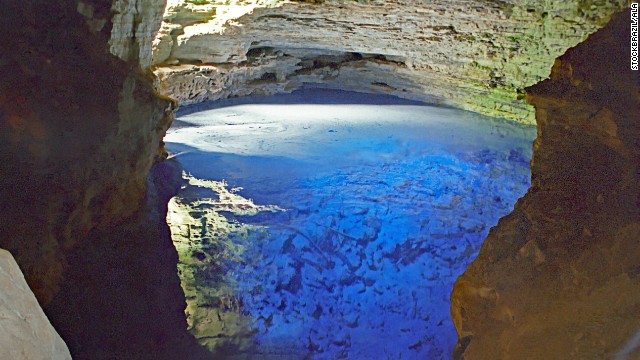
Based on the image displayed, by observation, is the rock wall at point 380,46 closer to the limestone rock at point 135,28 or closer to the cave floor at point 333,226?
the cave floor at point 333,226

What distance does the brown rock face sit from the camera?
1.78 m

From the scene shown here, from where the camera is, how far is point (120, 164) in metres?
3.69

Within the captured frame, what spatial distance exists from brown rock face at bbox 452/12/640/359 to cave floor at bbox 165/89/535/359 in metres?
1.37

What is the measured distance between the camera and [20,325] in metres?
1.30

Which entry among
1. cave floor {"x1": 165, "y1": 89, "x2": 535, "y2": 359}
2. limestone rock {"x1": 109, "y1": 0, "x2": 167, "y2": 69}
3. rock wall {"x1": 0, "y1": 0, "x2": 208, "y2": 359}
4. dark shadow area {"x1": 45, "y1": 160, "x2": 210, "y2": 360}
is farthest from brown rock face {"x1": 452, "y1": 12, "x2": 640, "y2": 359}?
limestone rock {"x1": 109, "y1": 0, "x2": 167, "y2": 69}

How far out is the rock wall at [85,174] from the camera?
2721 millimetres

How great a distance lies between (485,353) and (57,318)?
2497 millimetres

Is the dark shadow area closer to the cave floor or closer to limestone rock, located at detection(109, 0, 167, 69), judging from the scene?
the cave floor

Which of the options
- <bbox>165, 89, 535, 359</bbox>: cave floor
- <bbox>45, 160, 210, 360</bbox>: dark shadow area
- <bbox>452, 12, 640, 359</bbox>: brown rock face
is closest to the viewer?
<bbox>452, 12, 640, 359</bbox>: brown rock face

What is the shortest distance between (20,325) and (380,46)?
25.1 ft

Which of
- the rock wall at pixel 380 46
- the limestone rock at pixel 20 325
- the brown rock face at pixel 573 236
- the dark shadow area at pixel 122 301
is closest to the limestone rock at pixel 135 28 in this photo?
the dark shadow area at pixel 122 301

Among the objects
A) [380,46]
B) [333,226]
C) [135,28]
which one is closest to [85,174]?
[135,28]

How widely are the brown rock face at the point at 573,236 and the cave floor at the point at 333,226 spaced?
1.37 meters

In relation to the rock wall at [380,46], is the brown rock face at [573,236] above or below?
below
